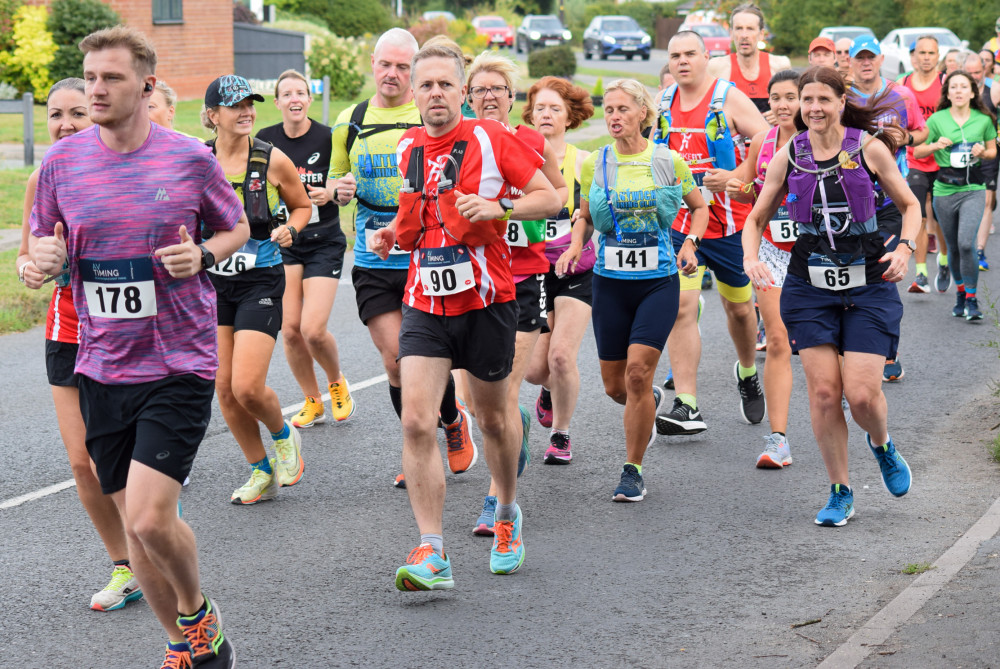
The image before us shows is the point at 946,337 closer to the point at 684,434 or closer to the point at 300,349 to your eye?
the point at 684,434

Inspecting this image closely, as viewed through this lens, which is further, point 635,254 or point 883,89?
point 883,89

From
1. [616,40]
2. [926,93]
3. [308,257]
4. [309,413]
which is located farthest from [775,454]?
[616,40]

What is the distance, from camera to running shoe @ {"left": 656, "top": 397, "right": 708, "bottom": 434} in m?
7.71

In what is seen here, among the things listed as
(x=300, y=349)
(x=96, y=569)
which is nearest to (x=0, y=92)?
(x=300, y=349)

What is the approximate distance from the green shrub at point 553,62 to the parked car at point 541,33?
16775 mm

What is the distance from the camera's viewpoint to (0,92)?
83.1 ft

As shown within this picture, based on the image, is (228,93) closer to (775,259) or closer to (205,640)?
(205,640)

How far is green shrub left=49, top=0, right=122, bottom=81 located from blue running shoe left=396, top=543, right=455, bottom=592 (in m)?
23.6

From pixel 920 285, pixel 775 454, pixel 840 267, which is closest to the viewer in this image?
pixel 840 267

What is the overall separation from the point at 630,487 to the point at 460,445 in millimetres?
1006

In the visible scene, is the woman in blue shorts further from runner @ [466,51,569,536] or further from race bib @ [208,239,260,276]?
race bib @ [208,239,260,276]

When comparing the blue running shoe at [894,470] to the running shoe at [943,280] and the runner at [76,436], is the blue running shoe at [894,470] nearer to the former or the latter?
the runner at [76,436]

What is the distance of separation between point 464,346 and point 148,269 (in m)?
1.51

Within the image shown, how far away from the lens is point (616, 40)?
5478 cm
